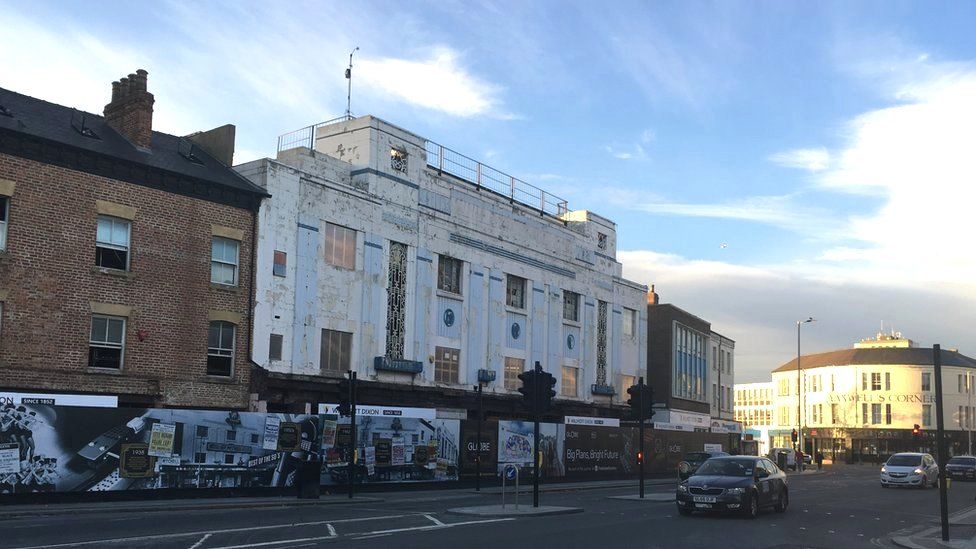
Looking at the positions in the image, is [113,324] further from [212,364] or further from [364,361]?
[364,361]

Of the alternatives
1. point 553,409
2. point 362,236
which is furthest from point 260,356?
point 553,409

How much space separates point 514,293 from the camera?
4406 cm

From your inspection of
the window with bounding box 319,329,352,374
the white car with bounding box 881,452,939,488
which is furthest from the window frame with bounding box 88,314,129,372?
the white car with bounding box 881,452,939,488

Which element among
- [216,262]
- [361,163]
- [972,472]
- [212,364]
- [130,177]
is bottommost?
[972,472]

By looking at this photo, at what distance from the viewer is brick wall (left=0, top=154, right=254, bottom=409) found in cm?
2544

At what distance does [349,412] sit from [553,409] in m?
18.2

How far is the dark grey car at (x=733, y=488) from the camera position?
2089 centimetres

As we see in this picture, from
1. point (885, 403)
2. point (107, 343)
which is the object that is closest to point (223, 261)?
point (107, 343)

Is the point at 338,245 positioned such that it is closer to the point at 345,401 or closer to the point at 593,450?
the point at 345,401

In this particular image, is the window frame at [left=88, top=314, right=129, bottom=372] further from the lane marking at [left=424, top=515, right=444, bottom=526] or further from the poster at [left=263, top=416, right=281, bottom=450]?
the lane marking at [left=424, top=515, right=444, bottom=526]

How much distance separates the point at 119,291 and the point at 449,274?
1571cm

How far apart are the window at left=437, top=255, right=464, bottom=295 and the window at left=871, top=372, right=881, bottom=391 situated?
76695mm

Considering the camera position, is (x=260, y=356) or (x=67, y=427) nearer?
(x=67, y=427)

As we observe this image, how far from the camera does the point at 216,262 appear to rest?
100 ft
